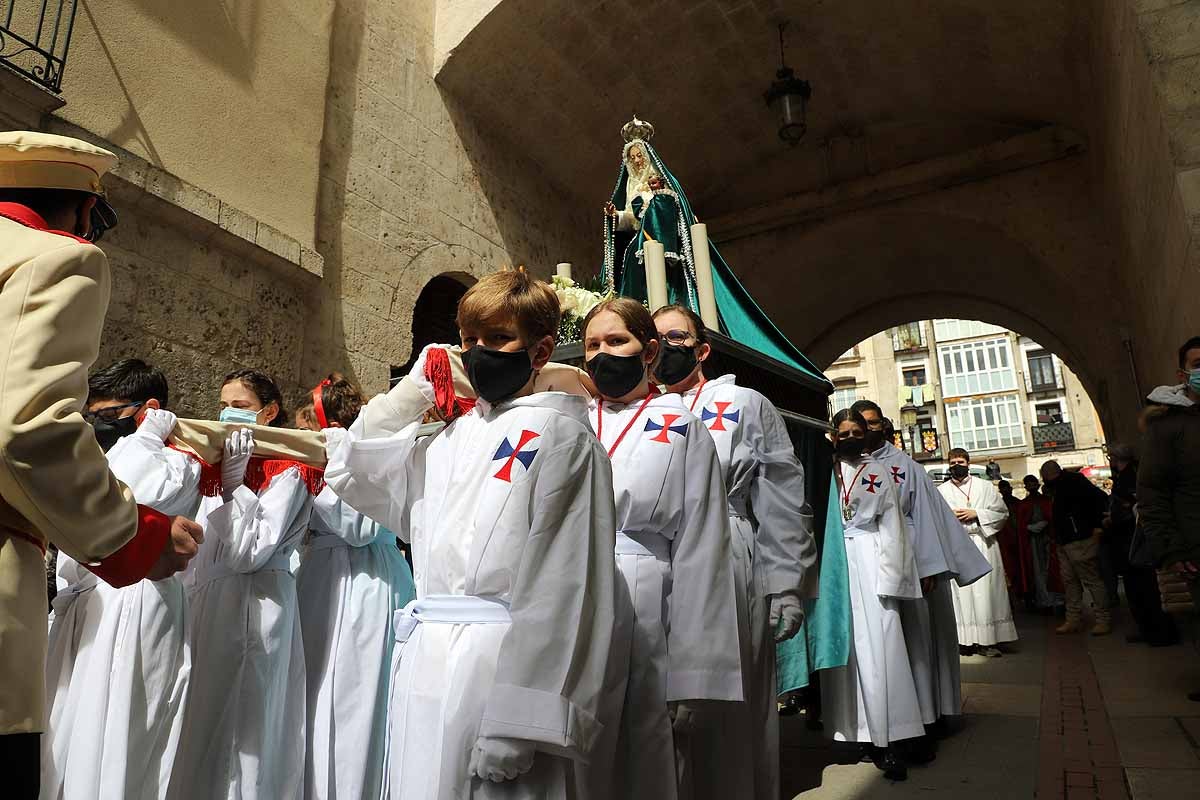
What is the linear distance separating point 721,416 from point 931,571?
223cm

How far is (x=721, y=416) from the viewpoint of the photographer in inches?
117

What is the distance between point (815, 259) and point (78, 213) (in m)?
10.2

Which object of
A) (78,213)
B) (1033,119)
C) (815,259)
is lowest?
(78,213)

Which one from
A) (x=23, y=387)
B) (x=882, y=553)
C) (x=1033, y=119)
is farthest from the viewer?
(x=1033, y=119)

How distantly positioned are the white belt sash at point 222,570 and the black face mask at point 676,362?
1593 mm

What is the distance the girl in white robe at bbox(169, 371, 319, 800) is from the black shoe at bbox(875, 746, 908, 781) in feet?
8.14

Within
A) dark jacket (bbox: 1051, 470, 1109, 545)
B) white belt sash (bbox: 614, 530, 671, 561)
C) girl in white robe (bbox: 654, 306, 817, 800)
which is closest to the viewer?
white belt sash (bbox: 614, 530, 671, 561)

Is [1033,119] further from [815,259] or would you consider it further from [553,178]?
[553,178]

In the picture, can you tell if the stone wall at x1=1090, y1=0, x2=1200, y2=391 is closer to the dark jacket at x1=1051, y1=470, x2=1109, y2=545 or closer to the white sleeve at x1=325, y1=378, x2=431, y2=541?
the dark jacket at x1=1051, y1=470, x2=1109, y2=545

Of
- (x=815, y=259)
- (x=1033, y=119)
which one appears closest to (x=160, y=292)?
(x=815, y=259)

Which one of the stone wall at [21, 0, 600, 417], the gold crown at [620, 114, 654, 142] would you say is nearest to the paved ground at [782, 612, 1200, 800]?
the gold crown at [620, 114, 654, 142]

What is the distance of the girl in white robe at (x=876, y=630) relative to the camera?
3672 millimetres

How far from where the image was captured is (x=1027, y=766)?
136 inches

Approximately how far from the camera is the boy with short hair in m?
1.53
